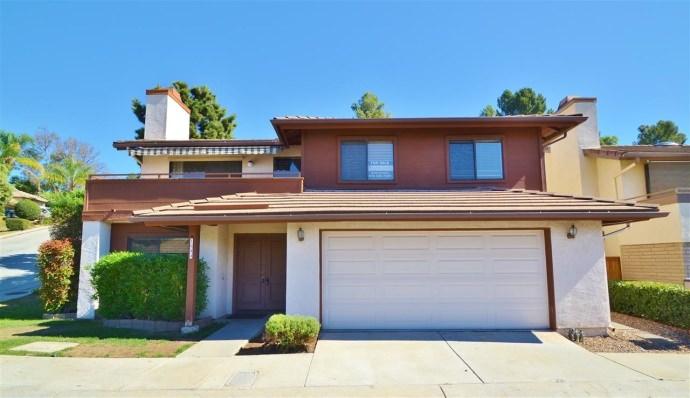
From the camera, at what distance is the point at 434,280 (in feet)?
35.5

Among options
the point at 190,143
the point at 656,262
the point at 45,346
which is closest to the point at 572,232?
the point at 656,262

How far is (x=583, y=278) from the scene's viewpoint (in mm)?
10469

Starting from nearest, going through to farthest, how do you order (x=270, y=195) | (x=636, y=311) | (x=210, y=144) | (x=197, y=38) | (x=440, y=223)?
(x=440, y=223) < (x=636, y=311) < (x=270, y=195) < (x=197, y=38) < (x=210, y=144)

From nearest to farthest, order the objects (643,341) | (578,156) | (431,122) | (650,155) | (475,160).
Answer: (643,341), (431,122), (475,160), (650,155), (578,156)

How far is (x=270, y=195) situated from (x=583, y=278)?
9055 millimetres

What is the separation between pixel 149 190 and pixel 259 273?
472 cm

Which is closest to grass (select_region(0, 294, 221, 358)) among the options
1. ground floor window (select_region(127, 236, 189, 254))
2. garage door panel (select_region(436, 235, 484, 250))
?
ground floor window (select_region(127, 236, 189, 254))

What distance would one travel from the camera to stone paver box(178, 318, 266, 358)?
8805 millimetres

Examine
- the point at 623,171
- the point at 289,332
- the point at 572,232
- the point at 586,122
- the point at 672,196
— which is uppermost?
the point at 586,122

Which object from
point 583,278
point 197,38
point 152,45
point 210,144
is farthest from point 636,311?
point 152,45

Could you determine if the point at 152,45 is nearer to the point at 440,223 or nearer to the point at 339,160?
the point at 339,160

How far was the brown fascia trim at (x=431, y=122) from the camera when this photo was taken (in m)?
13.7

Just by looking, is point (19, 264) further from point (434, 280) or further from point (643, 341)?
point (643, 341)

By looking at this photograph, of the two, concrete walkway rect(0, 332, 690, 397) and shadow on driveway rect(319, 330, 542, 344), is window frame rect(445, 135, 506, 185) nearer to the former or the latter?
shadow on driveway rect(319, 330, 542, 344)
